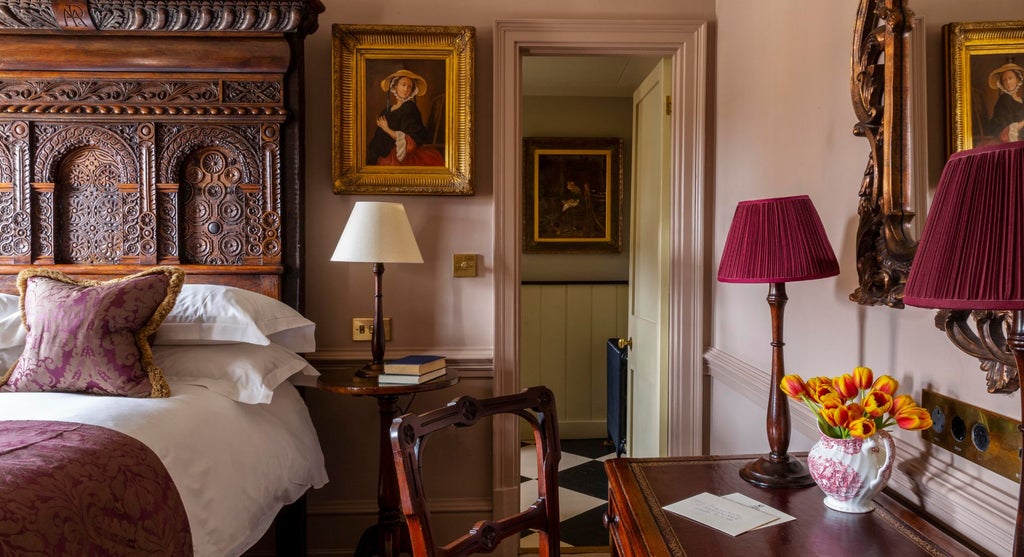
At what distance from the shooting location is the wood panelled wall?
177 inches

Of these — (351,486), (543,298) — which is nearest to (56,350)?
(351,486)

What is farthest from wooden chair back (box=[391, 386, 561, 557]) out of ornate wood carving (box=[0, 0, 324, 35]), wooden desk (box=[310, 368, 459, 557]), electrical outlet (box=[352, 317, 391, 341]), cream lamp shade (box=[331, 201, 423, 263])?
ornate wood carving (box=[0, 0, 324, 35])

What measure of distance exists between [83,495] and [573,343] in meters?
3.54

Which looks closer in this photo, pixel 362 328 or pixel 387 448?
pixel 387 448

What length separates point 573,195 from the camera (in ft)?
14.9

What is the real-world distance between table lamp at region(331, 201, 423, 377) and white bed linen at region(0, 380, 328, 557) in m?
0.44

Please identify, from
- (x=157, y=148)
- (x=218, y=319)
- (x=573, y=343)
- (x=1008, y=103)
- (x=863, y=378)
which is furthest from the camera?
(x=573, y=343)

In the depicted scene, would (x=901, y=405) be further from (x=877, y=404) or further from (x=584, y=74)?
(x=584, y=74)

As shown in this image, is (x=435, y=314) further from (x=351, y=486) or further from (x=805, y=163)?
(x=805, y=163)

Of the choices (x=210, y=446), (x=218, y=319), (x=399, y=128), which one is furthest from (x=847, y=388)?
(x=399, y=128)

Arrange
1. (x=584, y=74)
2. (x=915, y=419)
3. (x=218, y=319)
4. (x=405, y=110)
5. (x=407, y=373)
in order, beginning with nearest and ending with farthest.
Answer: (x=915, y=419) < (x=218, y=319) < (x=407, y=373) < (x=405, y=110) < (x=584, y=74)

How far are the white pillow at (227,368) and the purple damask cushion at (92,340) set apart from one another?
158mm

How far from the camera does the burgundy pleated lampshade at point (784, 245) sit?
1.36m

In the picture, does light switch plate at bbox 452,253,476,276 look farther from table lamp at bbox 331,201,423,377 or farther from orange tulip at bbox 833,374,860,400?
orange tulip at bbox 833,374,860,400
